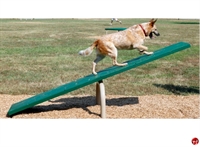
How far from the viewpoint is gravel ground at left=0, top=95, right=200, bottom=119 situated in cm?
686

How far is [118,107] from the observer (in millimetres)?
7434

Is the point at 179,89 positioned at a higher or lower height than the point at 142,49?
lower

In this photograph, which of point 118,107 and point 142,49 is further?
point 118,107

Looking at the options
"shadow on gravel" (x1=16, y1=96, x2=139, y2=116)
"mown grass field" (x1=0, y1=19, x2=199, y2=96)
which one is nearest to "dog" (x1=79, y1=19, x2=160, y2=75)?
"shadow on gravel" (x1=16, y1=96, x2=139, y2=116)

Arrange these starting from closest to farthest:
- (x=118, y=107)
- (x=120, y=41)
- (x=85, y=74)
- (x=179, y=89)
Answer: (x=120, y=41) → (x=118, y=107) → (x=179, y=89) → (x=85, y=74)

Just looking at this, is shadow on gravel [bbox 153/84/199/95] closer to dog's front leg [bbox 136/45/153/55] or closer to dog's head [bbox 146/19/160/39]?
dog's front leg [bbox 136/45/153/55]

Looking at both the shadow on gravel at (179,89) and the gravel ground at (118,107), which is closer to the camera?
the gravel ground at (118,107)

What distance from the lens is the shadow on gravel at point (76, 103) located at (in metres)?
7.31

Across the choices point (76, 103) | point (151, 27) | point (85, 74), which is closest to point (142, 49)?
point (151, 27)

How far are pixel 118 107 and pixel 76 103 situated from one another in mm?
1040

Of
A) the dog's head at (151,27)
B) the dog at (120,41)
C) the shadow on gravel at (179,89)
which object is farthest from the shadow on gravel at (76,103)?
the dog's head at (151,27)

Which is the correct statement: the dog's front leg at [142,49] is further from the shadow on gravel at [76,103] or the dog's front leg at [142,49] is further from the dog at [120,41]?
the shadow on gravel at [76,103]

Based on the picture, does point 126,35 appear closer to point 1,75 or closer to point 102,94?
point 102,94

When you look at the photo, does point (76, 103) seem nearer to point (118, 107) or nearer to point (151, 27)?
point (118, 107)
